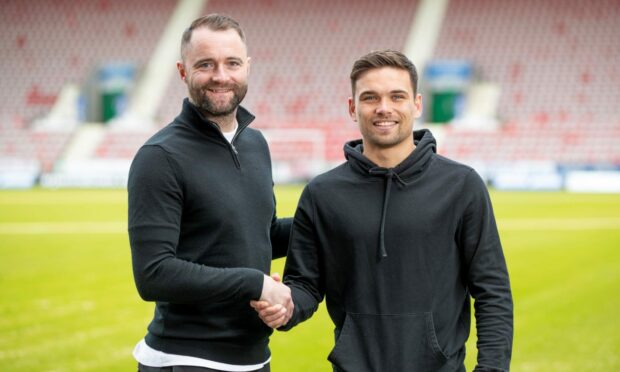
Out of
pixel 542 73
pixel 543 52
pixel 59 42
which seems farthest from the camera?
pixel 59 42

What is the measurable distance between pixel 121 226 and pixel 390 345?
47.0 feet

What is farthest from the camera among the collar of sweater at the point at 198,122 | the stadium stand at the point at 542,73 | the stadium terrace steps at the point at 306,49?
the stadium terrace steps at the point at 306,49

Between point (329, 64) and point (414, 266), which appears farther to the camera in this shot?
point (329, 64)

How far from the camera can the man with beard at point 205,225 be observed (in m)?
3.05

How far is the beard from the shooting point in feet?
10.8

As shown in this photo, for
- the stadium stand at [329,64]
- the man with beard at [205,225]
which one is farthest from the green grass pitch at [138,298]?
the stadium stand at [329,64]

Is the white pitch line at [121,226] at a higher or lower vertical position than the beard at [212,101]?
lower

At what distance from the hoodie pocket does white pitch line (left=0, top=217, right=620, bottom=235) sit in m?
13.0

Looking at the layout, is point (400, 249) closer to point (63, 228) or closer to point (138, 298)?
point (138, 298)

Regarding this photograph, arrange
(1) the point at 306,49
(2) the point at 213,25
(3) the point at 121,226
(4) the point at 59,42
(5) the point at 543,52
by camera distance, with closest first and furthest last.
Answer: (2) the point at 213,25
(3) the point at 121,226
(5) the point at 543,52
(1) the point at 306,49
(4) the point at 59,42

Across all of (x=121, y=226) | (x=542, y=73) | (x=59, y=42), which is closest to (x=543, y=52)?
(x=542, y=73)

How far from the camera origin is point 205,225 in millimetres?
3174

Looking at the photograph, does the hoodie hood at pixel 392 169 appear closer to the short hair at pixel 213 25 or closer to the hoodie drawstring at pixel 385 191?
the hoodie drawstring at pixel 385 191

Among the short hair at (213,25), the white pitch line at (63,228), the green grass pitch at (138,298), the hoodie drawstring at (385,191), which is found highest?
the short hair at (213,25)
